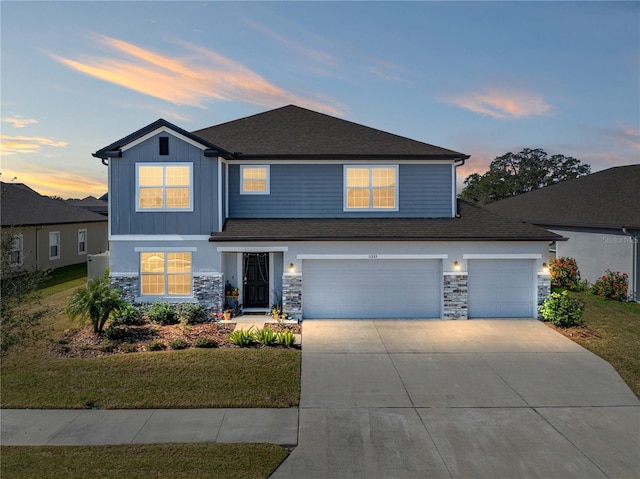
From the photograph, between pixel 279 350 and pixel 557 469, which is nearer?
pixel 557 469

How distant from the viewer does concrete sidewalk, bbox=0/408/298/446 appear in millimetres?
5488

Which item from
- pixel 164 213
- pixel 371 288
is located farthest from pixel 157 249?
pixel 371 288

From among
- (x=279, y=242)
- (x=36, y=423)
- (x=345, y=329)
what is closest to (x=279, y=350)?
(x=345, y=329)

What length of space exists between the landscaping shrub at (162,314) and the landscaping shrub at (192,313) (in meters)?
0.25

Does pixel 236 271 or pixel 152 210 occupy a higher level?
pixel 152 210

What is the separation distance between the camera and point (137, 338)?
9961 millimetres

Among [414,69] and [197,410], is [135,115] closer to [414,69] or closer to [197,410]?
[414,69]

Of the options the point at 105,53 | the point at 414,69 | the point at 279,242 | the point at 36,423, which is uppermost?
the point at 414,69

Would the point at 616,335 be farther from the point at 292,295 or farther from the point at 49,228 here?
the point at 49,228

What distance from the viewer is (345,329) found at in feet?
36.8

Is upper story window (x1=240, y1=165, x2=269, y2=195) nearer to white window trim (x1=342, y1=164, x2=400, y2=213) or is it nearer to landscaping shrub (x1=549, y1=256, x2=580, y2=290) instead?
white window trim (x1=342, y1=164, x2=400, y2=213)

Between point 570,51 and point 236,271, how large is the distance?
1970cm

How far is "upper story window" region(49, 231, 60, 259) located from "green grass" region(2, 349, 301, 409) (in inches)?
627

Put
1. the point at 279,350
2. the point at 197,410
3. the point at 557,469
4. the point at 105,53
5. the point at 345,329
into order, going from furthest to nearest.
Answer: the point at 105,53 → the point at 345,329 → the point at 279,350 → the point at 197,410 → the point at 557,469
